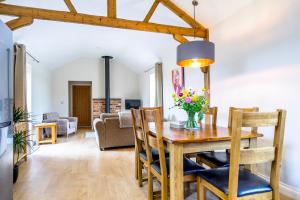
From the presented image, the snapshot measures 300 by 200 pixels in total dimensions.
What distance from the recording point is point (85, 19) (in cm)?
320

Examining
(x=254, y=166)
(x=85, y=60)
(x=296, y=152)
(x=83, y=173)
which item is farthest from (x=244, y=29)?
(x=85, y=60)

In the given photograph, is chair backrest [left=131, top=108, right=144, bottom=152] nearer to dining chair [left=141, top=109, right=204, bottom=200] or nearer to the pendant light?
dining chair [left=141, top=109, right=204, bottom=200]

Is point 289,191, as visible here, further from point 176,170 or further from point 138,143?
point 138,143

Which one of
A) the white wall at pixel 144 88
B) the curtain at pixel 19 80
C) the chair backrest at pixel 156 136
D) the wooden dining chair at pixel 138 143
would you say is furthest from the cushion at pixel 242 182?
the white wall at pixel 144 88

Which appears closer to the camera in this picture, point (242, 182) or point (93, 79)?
point (242, 182)

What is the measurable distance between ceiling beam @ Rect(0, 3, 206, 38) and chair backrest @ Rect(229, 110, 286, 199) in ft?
8.94

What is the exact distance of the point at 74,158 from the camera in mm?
3781

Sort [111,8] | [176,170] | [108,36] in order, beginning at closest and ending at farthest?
[176,170] < [111,8] < [108,36]

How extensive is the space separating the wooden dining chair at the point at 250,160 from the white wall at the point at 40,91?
5234mm

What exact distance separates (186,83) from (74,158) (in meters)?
2.88

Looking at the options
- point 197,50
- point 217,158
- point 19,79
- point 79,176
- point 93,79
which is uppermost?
point 93,79

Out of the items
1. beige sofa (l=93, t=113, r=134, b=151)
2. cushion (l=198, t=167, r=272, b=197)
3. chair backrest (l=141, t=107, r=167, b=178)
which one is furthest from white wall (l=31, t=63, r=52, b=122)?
cushion (l=198, t=167, r=272, b=197)

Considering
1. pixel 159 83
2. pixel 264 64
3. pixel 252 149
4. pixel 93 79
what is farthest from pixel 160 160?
pixel 93 79

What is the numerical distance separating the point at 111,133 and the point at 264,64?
3.23 meters
